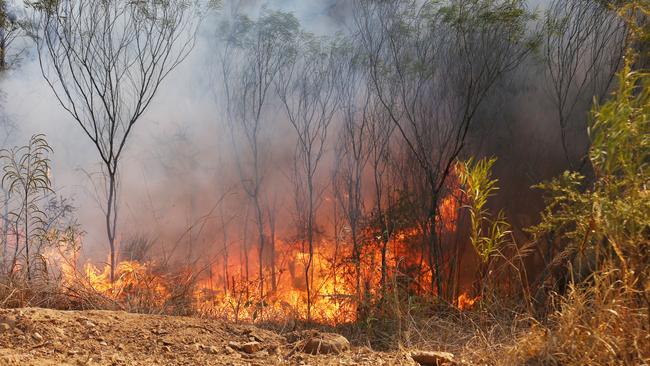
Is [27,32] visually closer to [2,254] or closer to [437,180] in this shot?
[2,254]

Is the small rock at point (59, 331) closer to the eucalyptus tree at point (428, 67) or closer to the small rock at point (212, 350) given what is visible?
the small rock at point (212, 350)

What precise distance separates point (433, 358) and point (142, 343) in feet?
6.88

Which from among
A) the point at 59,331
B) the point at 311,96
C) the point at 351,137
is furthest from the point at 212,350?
the point at 311,96

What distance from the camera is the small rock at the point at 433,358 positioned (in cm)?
401

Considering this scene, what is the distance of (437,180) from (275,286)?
3.50 m

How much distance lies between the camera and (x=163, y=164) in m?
10.9

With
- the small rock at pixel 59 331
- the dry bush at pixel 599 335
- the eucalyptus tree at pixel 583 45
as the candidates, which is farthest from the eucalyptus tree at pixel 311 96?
the dry bush at pixel 599 335

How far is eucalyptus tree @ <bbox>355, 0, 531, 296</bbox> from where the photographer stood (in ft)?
31.4

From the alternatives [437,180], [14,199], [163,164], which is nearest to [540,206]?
[437,180]

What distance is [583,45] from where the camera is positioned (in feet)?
30.6

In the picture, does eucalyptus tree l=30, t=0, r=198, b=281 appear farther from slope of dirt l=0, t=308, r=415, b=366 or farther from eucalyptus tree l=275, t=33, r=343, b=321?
slope of dirt l=0, t=308, r=415, b=366

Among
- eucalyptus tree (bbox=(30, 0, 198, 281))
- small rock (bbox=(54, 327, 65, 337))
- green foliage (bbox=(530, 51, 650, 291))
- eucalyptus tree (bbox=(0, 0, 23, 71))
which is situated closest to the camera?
green foliage (bbox=(530, 51, 650, 291))

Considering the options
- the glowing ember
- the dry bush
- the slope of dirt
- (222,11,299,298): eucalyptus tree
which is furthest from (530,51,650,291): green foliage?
(222,11,299,298): eucalyptus tree

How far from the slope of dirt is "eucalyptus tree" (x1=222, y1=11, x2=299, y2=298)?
5.69 m
